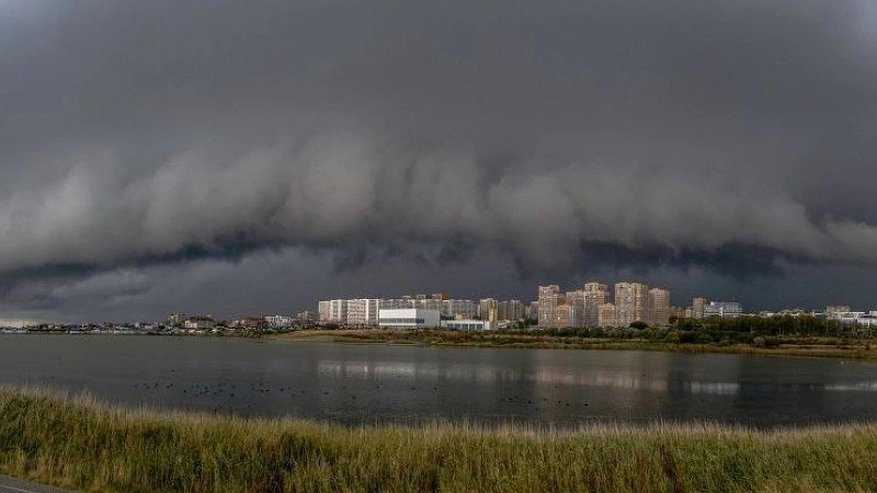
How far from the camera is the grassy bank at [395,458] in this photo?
15.4 metres

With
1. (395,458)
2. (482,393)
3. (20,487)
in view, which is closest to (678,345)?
(482,393)

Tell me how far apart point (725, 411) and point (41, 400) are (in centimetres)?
3884

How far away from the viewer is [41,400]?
909 inches

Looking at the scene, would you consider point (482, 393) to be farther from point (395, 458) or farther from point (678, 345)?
point (678, 345)

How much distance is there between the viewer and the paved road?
12.2 meters

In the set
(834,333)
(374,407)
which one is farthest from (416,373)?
(834,333)

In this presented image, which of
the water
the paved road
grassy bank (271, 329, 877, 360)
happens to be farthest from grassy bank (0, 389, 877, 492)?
grassy bank (271, 329, 877, 360)

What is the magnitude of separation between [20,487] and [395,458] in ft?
26.4

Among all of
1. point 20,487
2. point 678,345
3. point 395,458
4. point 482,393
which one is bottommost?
point 678,345

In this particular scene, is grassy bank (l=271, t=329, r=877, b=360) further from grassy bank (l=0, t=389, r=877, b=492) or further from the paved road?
the paved road

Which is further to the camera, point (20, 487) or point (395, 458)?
point (395, 458)

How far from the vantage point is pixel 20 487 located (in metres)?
12.5

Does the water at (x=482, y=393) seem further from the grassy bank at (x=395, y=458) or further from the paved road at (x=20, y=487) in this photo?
the paved road at (x=20, y=487)

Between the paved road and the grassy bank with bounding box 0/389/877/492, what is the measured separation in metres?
0.59
